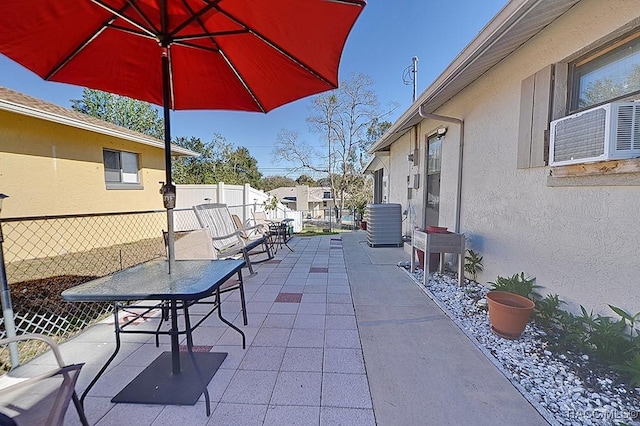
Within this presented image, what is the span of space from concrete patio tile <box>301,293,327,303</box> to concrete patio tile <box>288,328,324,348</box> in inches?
27.9

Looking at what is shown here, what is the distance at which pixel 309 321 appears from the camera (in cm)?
282

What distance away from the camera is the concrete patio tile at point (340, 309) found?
3.00m

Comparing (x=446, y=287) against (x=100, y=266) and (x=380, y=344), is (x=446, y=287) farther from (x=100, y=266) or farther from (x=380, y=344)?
(x=100, y=266)

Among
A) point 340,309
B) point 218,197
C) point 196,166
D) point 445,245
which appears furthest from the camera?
point 196,166

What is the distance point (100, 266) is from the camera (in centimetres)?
512

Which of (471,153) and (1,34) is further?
(471,153)

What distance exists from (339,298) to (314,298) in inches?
12.1

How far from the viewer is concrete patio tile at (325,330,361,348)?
2.36 m

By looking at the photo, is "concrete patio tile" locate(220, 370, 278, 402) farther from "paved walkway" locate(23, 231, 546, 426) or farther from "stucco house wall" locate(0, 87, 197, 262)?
"stucco house wall" locate(0, 87, 197, 262)

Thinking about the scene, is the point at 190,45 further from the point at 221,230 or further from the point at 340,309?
the point at 340,309

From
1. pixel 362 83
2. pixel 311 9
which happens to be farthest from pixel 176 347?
pixel 362 83

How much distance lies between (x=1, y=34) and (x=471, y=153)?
189 inches

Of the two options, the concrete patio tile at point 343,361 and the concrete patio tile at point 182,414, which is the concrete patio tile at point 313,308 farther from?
the concrete patio tile at point 182,414

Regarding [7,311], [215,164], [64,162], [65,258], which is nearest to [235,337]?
[7,311]
